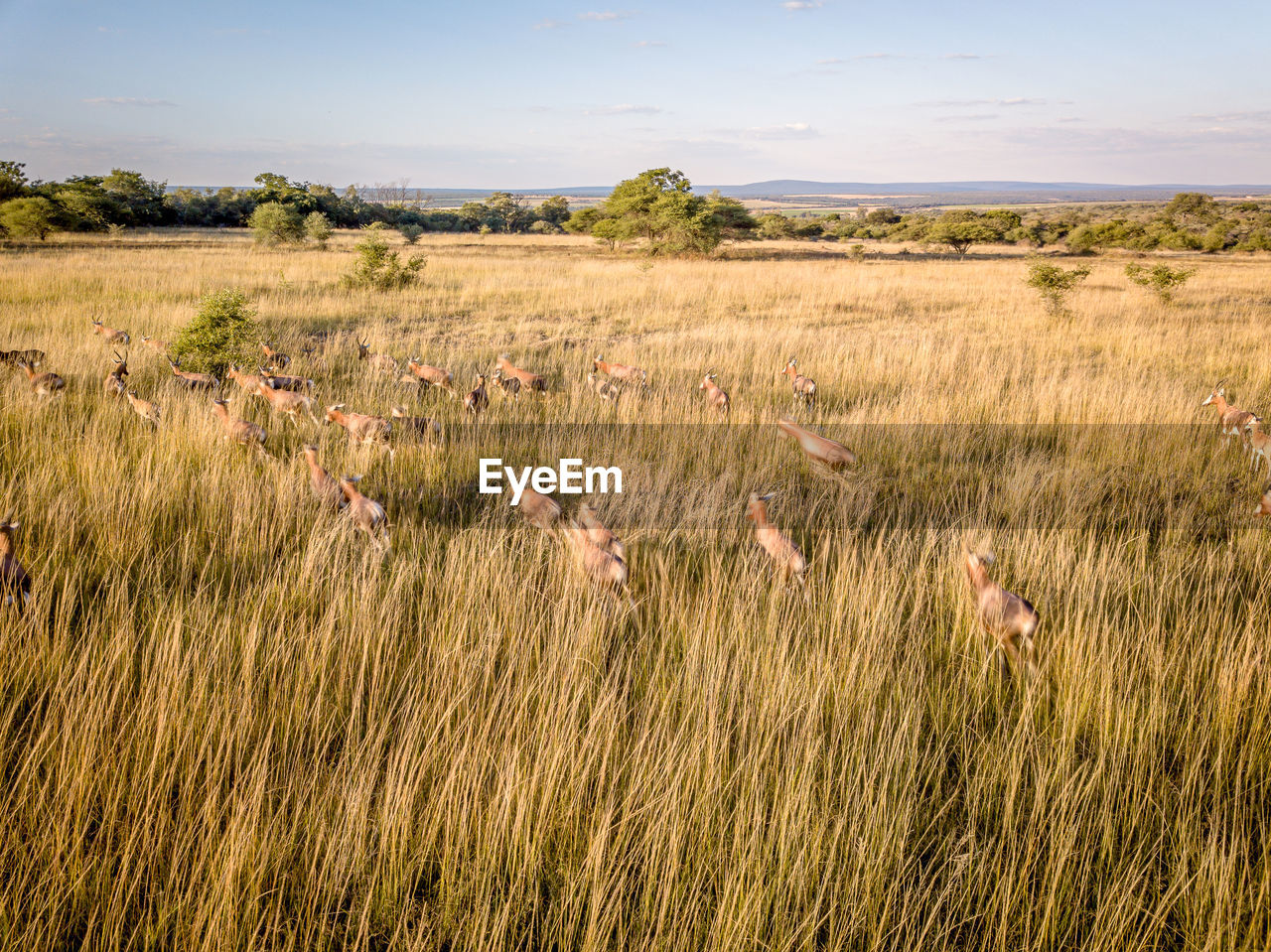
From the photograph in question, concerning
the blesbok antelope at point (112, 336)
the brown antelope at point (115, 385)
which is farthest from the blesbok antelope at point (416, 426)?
the blesbok antelope at point (112, 336)

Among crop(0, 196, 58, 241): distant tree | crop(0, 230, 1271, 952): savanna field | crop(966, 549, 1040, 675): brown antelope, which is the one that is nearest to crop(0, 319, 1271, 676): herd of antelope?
crop(966, 549, 1040, 675): brown antelope

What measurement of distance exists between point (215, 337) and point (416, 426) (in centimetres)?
441

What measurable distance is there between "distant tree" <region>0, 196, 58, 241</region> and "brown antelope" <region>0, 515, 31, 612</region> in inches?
1401

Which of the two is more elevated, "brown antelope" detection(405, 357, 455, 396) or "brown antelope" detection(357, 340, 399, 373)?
"brown antelope" detection(357, 340, 399, 373)

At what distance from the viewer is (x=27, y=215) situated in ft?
89.0

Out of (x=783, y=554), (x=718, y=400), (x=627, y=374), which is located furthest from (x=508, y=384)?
(x=783, y=554)

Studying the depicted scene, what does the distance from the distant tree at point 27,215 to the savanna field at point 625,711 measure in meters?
31.9

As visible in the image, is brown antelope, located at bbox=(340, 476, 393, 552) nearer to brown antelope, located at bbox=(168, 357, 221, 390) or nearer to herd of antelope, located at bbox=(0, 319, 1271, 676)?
herd of antelope, located at bbox=(0, 319, 1271, 676)

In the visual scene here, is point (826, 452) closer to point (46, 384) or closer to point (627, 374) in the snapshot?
point (627, 374)

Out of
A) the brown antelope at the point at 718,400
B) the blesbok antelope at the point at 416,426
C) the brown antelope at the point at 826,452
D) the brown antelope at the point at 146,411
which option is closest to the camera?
the brown antelope at the point at 826,452

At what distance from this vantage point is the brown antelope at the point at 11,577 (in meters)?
2.61

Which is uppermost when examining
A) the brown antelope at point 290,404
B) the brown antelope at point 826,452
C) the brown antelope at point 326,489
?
the brown antelope at point 290,404

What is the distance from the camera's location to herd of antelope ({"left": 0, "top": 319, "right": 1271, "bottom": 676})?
107 inches

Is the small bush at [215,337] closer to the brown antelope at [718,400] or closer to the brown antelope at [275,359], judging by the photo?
the brown antelope at [275,359]
